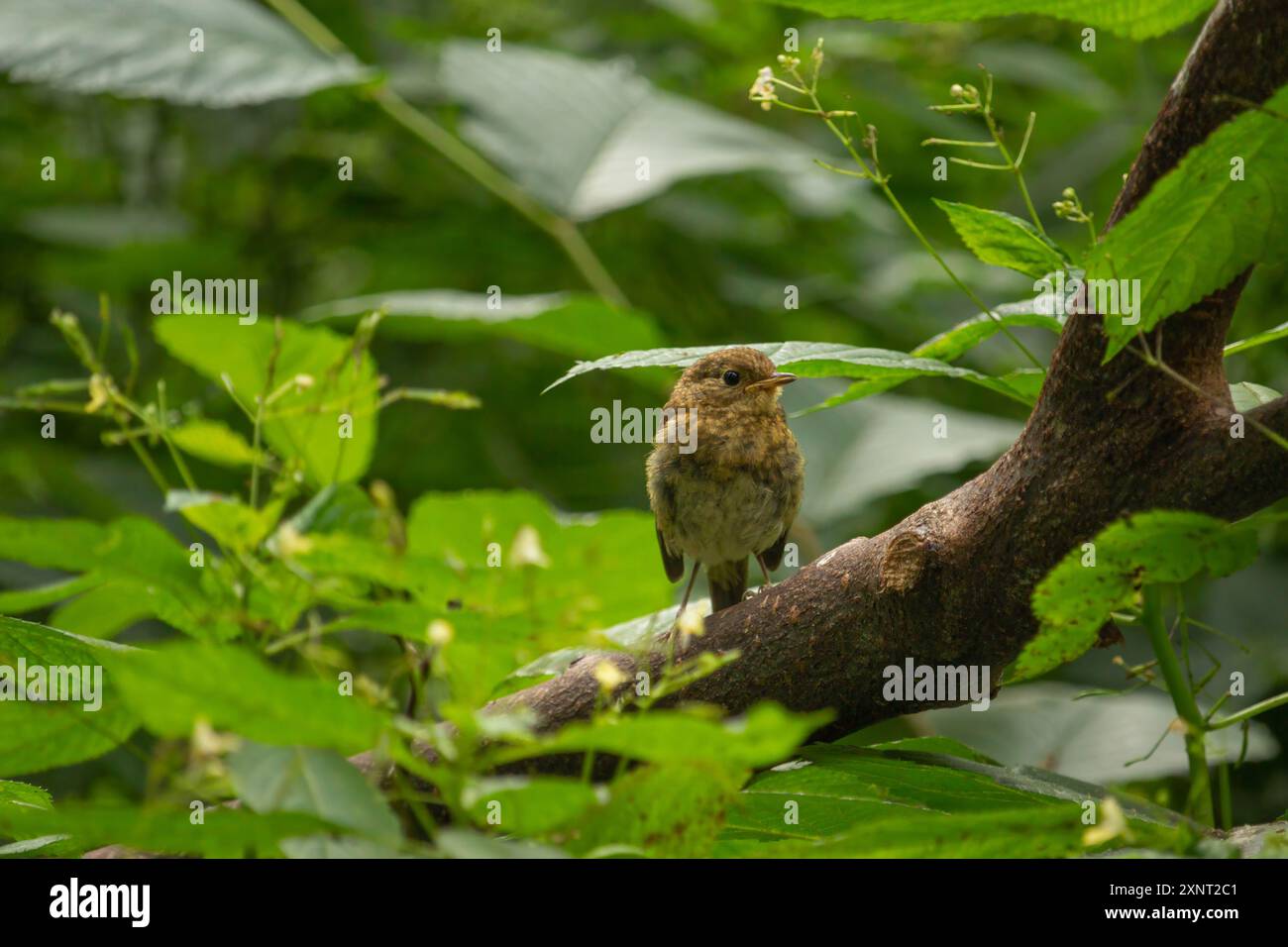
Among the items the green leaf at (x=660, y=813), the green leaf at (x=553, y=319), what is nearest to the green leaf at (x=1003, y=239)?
the green leaf at (x=660, y=813)

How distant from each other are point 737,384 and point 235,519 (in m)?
2.17

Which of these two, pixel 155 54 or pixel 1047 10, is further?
pixel 155 54

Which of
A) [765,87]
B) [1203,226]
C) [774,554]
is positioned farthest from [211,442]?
[774,554]

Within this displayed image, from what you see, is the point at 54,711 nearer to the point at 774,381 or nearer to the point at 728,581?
the point at 774,381

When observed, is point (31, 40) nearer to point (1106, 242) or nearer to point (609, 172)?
point (609, 172)

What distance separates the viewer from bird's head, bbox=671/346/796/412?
3248 millimetres

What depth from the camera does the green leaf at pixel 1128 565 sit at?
4.13 feet

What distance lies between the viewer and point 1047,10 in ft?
5.48

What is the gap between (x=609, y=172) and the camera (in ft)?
12.1

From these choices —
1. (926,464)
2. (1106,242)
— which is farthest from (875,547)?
(926,464)

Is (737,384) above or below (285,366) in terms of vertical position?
above

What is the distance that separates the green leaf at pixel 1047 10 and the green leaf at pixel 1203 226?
0.44 meters

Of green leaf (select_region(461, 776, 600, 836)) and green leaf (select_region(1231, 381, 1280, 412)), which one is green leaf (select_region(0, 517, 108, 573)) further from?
green leaf (select_region(1231, 381, 1280, 412))

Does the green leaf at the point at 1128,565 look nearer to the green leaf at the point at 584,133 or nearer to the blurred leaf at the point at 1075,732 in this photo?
the blurred leaf at the point at 1075,732
